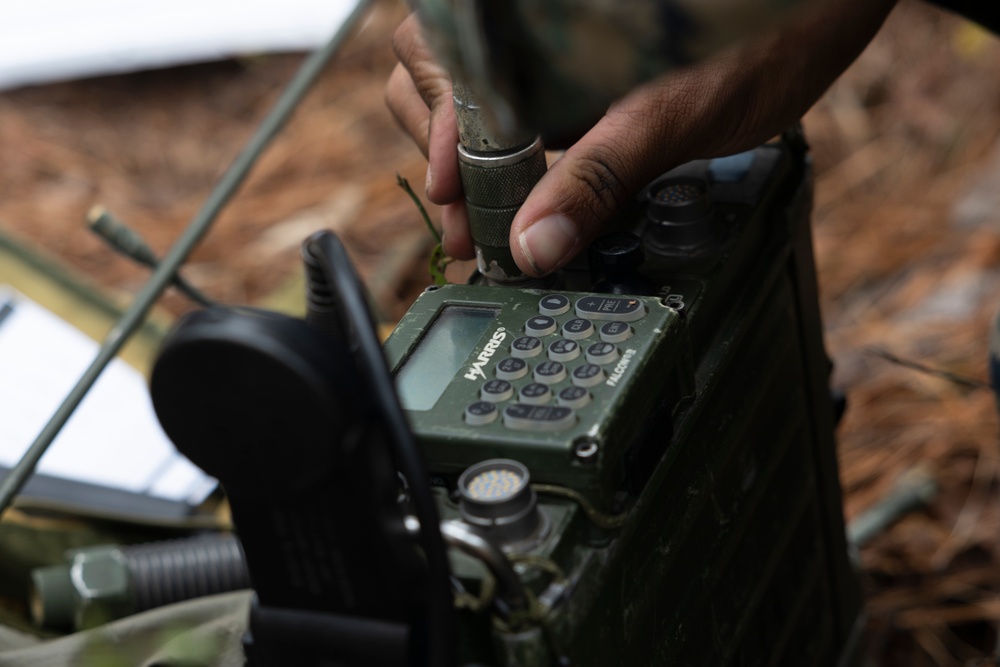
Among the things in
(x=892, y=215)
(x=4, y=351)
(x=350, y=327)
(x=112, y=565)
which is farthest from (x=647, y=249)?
(x=892, y=215)

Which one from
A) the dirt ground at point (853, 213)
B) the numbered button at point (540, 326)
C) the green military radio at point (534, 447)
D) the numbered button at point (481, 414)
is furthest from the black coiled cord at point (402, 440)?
the dirt ground at point (853, 213)

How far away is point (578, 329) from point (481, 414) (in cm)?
12

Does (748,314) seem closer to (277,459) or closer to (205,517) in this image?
(277,459)

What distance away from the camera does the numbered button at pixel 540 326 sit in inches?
40.0

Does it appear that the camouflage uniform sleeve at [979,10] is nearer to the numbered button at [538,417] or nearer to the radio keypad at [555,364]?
the radio keypad at [555,364]

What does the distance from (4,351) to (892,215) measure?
5.76ft

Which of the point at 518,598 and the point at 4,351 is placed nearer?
the point at 518,598

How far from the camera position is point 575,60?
2.38 feet

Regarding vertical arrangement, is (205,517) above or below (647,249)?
below

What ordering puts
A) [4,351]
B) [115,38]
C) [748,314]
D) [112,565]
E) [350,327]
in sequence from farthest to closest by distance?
[115,38], [4,351], [112,565], [748,314], [350,327]

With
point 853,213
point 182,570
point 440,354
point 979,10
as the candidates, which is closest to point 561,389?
point 440,354

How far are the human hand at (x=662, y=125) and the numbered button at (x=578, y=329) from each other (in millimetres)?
95

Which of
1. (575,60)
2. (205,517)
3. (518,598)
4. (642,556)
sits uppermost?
(575,60)

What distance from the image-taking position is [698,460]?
43.3 inches
